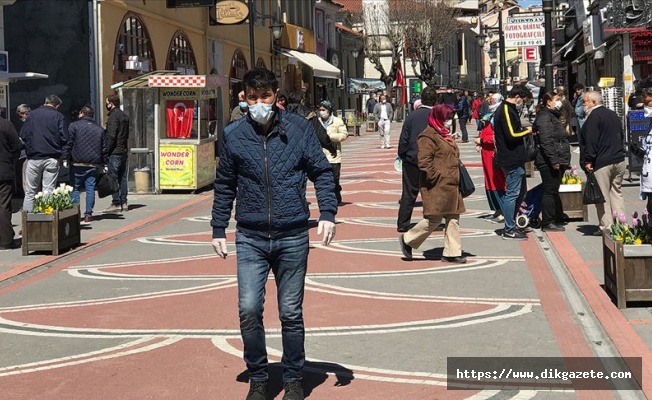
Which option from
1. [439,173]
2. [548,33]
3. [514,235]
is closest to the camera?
[439,173]

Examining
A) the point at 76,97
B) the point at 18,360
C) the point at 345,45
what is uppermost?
the point at 345,45

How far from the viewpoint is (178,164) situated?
2022 centimetres

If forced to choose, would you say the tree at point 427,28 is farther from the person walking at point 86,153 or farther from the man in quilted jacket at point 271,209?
the man in quilted jacket at point 271,209

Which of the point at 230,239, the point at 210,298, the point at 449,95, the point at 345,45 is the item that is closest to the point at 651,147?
the point at 210,298

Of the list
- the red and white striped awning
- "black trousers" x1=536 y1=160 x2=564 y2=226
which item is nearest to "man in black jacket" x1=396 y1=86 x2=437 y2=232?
"black trousers" x1=536 y1=160 x2=564 y2=226

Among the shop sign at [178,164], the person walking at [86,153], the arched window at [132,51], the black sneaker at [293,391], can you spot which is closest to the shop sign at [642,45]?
the arched window at [132,51]

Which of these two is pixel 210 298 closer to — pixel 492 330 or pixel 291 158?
pixel 492 330

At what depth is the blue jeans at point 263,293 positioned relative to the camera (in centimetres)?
563

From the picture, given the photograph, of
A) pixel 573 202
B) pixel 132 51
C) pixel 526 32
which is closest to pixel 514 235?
pixel 573 202

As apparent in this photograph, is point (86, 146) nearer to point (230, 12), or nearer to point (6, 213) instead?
point (6, 213)

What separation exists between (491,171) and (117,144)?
667cm

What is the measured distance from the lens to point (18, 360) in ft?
22.8

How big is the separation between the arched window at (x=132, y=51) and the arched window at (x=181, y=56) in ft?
5.48

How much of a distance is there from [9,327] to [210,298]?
1745 mm
